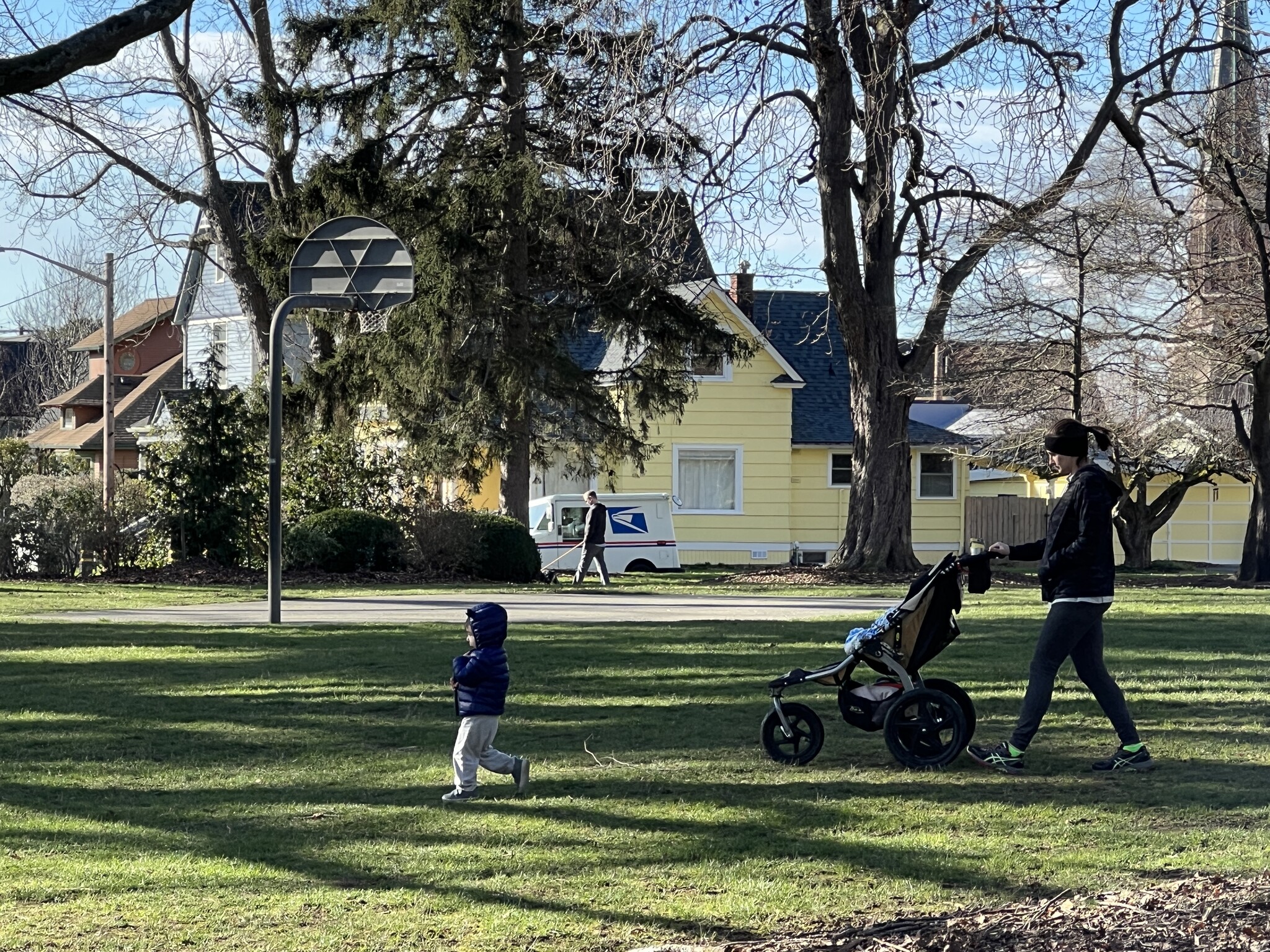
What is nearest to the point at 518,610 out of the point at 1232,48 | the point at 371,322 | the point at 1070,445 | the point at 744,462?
the point at 1070,445

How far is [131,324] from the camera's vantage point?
71625 millimetres

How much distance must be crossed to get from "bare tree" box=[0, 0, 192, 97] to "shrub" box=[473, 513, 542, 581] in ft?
47.0

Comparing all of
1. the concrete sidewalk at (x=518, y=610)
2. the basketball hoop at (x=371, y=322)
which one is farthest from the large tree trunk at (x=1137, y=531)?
the basketball hoop at (x=371, y=322)

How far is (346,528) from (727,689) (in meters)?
14.1

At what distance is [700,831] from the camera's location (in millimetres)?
6602

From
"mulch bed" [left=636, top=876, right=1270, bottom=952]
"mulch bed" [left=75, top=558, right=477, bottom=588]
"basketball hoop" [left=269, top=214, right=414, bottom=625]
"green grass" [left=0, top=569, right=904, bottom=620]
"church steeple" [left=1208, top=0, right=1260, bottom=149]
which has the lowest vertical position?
"mulch bed" [left=636, top=876, right=1270, bottom=952]

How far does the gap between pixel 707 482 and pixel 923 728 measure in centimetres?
3229

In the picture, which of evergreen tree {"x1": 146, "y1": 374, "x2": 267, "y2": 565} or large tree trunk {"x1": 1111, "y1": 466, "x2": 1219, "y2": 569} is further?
large tree trunk {"x1": 1111, "y1": 466, "x2": 1219, "y2": 569}

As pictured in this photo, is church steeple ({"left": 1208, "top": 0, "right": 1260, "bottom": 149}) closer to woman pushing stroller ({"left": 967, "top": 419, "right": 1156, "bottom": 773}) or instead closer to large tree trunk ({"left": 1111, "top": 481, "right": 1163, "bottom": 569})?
large tree trunk ({"left": 1111, "top": 481, "right": 1163, "bottom": 569})

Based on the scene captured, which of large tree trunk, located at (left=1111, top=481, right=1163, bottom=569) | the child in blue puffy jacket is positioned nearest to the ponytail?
the child in blue puffy jacket

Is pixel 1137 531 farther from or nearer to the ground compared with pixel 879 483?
nearer to the ground

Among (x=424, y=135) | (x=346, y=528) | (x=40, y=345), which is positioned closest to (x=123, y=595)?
(x=346, y=528)

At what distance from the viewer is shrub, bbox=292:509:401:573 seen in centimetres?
2384

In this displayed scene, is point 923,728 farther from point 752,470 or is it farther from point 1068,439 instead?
point 752,470
